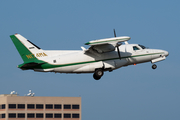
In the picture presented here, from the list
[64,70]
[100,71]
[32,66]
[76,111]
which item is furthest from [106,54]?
[76,111]

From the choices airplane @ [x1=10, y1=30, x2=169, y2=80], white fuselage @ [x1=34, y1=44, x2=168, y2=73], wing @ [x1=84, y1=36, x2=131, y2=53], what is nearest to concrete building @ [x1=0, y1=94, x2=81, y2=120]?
airplane @ [x1=10, y1=30, x2=169, y2=80]

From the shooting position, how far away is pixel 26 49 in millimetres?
47000

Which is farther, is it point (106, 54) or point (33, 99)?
point (33, 99)

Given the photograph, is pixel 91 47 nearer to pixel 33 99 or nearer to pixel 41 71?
pixel 41 71

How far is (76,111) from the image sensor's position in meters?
84.3

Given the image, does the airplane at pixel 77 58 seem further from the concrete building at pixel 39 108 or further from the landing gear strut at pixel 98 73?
the concrete building at pixel 39 108

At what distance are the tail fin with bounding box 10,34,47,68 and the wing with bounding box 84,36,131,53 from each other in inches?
245

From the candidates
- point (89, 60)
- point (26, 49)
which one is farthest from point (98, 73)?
point (26, 49)

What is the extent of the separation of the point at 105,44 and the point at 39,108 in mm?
41895

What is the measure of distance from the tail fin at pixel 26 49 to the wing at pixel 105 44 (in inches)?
A: 245

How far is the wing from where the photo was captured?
1736 inches

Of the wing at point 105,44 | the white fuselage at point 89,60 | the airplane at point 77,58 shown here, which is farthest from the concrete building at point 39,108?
the wing at point 105,44

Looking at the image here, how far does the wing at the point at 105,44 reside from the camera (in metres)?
44.1

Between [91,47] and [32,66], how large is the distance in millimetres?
7142
